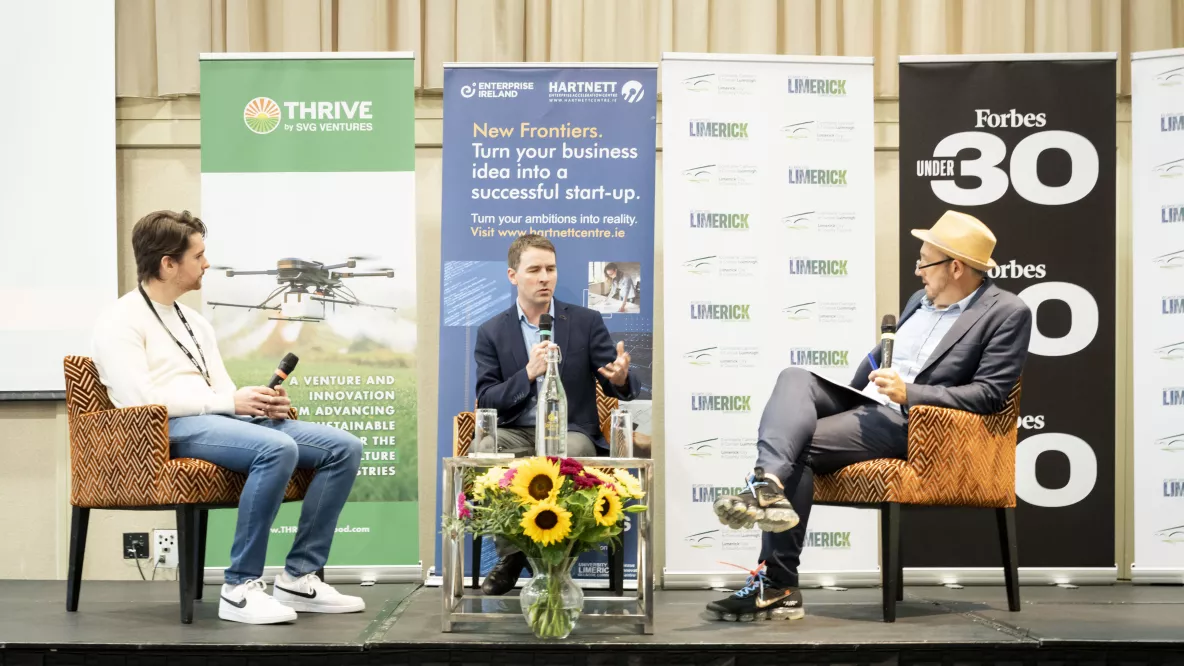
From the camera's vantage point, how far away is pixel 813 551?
4.15 metres

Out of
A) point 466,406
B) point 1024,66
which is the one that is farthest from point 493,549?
point 1024,66

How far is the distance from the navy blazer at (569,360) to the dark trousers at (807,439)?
77 cm

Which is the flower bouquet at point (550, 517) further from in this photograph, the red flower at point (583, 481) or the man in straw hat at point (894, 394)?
the man in straw hat at point (894, 394)

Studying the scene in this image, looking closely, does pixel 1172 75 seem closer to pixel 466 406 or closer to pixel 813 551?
pixel 813 551

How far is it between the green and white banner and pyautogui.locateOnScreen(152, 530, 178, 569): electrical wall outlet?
0.49 meters

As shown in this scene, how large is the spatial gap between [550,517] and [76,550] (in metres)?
1.65

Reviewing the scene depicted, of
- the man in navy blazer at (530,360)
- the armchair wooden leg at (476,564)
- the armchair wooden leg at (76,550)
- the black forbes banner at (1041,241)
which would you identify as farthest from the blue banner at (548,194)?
the armchair wooden leg at (76,550)

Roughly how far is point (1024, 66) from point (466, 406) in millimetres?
2545

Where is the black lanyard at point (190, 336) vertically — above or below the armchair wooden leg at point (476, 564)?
above

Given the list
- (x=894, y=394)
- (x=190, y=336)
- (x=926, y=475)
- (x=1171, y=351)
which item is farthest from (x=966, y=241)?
(x=190, y=336)

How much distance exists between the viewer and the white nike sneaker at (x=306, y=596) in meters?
3.30

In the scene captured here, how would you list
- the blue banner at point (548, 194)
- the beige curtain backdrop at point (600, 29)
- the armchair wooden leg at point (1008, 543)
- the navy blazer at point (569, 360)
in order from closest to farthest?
1. the armchair wooden leg at point (1008, 543)
2. the navy blazer at point (569, 360)
3. the blue banner at point (548, 194)
4. the beige curtain backdrop at point (600, 29)

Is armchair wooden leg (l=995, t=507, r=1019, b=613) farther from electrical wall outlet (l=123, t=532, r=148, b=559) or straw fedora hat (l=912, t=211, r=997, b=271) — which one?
electrical wall outlet (l=123, t=532, r=148, b=559)

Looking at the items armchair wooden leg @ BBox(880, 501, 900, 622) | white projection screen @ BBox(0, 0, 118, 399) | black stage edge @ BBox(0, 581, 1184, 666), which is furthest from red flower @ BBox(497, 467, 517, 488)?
white projection screen @ BBox(0, 0, 118, 399)
